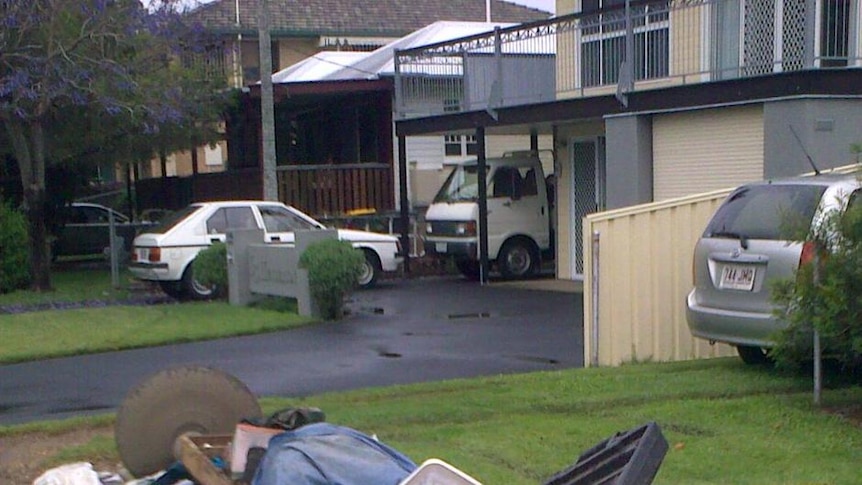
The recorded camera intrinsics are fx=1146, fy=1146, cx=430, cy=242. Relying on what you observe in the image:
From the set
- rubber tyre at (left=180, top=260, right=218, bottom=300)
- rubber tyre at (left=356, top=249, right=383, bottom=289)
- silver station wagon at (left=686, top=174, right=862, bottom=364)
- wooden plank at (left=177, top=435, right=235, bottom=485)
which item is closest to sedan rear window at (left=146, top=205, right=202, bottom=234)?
rubber tyre at (left=180, top=260, right=218, bottom=300)

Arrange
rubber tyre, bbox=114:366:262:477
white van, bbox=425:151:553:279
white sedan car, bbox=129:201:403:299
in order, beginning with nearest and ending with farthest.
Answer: rubber tyre, bbox=114:366:262:477 < white sedan car, bbox=129:201:403:299 < white van, bbox=425:151:553:279

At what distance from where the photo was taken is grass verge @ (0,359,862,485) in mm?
6707

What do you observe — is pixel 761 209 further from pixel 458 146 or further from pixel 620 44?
pixel 458 146

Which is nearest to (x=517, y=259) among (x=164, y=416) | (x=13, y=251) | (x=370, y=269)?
(x=370, y=269)

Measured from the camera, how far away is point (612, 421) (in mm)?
7859

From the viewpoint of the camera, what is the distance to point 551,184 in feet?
70.6

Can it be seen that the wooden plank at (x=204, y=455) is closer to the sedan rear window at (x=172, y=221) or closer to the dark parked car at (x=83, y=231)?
the sedan rear window at (x=172, y=221)

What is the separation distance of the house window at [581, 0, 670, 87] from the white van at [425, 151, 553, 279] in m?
2.89

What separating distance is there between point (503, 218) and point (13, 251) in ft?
27.7

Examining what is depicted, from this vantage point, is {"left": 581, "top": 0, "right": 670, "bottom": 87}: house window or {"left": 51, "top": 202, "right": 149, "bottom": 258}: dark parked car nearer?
{"left": 581, "top": 0, "right": 670, "bottom": 87}: house window

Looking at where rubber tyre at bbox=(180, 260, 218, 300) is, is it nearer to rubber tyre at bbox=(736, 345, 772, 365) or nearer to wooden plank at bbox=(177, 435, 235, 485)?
rubber tyre at bbox=(736, 345, 772, 365)

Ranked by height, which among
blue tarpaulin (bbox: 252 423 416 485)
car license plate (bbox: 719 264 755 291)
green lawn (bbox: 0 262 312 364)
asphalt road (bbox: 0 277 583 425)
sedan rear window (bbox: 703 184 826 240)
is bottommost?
asphalt road (bbox: 0 277 583 425)

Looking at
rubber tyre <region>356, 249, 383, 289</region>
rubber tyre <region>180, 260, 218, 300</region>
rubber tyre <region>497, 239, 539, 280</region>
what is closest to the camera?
rubber tyre <region>180, 260, 218, 300</region>

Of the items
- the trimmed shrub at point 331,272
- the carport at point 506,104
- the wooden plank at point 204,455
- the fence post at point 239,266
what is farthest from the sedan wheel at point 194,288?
the wooden plank at point 204,455
